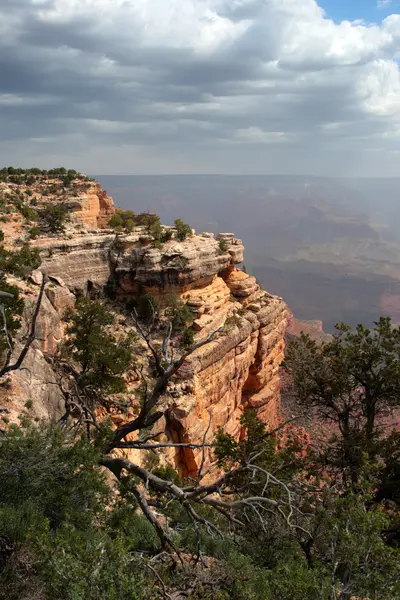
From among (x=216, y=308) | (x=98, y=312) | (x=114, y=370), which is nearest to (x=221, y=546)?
(x=114, y=370)

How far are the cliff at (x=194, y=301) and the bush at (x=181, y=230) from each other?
516 mm

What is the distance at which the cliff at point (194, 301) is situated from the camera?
26963 mm

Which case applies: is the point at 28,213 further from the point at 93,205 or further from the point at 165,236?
the point at 165,236

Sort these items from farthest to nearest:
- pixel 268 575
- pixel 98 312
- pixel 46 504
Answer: pixel 98 312 → pixel 46 504 → pixel 268 575

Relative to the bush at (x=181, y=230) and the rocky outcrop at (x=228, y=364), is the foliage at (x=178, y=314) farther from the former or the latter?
the bush at (x=181, y=230)

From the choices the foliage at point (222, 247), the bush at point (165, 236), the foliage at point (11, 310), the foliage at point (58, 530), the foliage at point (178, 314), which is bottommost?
the foliage at point (178, 314)

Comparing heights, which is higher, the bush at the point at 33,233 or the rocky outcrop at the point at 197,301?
the bush at the point at 33,233

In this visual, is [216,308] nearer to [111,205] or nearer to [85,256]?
[85,256]

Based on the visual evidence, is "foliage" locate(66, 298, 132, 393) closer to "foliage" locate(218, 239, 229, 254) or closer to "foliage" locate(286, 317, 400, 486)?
"foliage" locate(286, 317, 400, 486)

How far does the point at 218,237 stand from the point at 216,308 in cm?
906

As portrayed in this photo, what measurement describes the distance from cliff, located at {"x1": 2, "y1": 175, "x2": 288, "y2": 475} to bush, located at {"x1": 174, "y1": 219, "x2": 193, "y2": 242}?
516 millimetres

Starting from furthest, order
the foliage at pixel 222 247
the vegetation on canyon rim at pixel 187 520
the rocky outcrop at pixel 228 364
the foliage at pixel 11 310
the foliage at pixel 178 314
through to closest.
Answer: the foliage at pixel 222 247, the foliage at pixel 178 314, the rocky outcrop at pixel 228 364, the foliage at pixel 11 310, the vegetation on canyon rim at pixel 187 520

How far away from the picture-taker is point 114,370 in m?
20.8

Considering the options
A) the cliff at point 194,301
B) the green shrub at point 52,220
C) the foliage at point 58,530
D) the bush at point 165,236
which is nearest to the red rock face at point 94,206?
the cliff at point 194,301
